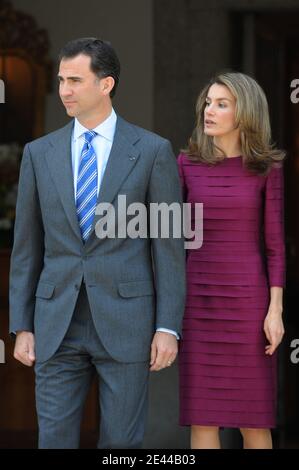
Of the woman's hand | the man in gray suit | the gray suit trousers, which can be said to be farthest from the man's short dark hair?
the woman's hand

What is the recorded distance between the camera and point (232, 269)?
4.54 meters

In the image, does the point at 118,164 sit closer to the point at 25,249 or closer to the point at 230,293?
the point at 25,249

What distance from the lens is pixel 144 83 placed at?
634 centimetres

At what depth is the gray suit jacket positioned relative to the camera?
13.4 ft

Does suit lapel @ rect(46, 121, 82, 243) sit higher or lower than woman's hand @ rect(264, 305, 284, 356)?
higher

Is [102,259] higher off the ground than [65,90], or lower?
lower

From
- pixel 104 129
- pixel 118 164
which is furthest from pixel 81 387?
A: pixel 104 129

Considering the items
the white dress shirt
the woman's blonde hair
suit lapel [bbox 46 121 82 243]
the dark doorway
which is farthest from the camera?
the dark doorway

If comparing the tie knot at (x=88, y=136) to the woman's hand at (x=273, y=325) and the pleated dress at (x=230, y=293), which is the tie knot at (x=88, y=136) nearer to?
the pleated dress at (x=230, y=293)

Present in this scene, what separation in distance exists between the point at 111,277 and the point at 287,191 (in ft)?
11.6

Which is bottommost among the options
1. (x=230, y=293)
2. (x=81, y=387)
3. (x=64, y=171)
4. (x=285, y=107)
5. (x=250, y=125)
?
(x=81, y=387)

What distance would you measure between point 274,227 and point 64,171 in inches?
33.3

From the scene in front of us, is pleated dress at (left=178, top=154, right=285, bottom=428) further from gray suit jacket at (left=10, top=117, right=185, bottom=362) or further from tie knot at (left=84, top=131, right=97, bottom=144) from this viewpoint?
tie knot at (left=84, top=131, right=97, bottom=144)

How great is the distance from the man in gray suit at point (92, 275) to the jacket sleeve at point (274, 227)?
478mm
